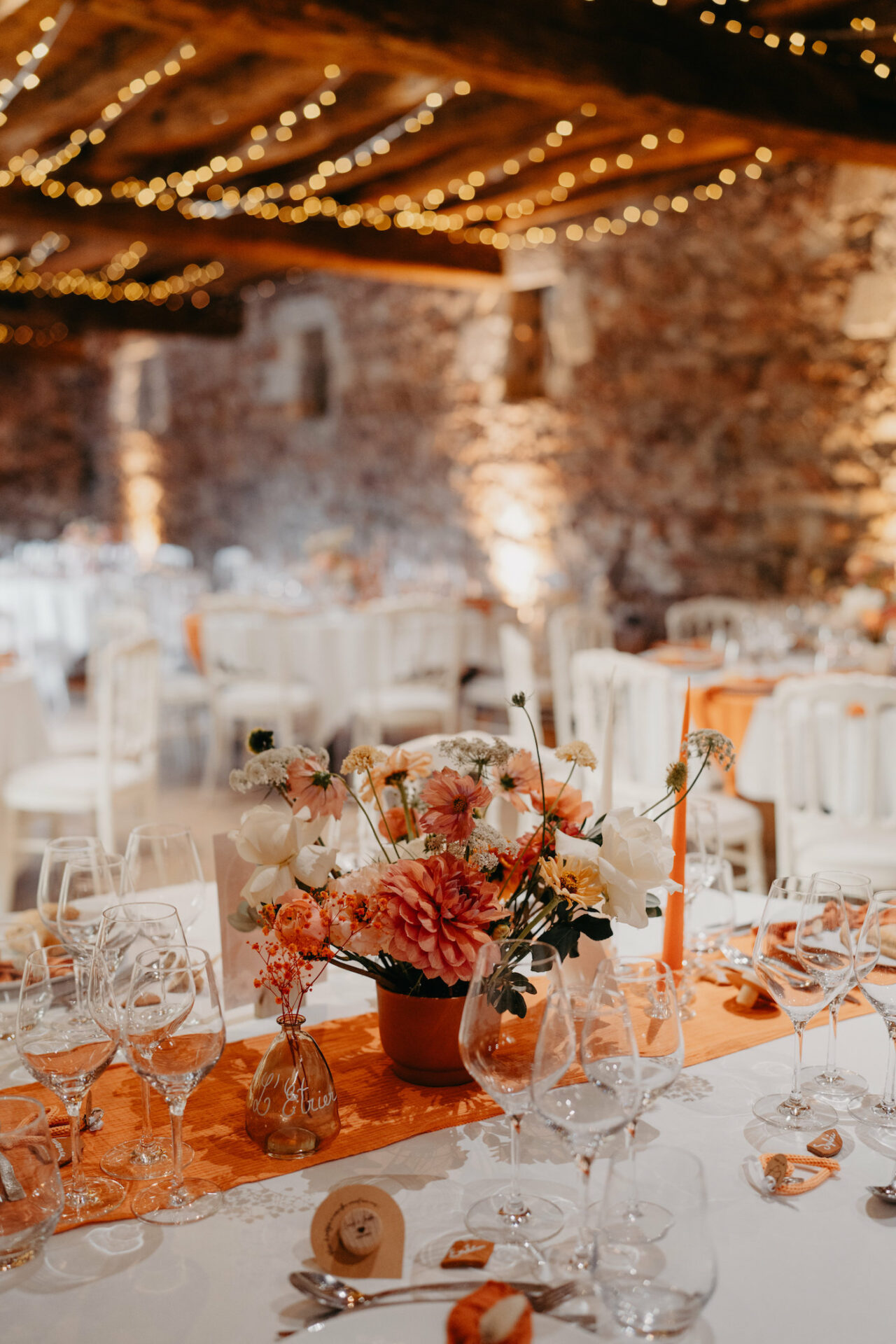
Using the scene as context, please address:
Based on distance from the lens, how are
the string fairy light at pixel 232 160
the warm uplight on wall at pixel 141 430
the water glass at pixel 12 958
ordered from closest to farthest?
the water glass at pixel 12 958
the string fairy light at pixel 232 160
the warm uplight on wall at pixel 141 430

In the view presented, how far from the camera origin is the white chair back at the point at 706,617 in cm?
549

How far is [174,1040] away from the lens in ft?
3.20

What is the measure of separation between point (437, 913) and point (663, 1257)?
348 mm

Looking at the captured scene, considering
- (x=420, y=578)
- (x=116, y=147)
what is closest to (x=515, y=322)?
(x=420, y=578)

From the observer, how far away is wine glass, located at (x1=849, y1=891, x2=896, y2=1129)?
111cm

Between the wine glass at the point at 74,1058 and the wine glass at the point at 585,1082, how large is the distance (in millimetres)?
383

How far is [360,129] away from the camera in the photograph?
5840 mm

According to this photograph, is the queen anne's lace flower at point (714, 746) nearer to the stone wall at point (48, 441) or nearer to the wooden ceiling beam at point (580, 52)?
the wooden ceiling beam at point (580, 52)

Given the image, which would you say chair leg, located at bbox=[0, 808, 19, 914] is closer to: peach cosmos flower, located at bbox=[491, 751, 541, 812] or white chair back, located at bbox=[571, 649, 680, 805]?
white chair back, located at bbox=[571, 649, 680, 805]

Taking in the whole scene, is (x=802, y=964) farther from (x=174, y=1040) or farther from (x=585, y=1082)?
(x=174, y=1040)

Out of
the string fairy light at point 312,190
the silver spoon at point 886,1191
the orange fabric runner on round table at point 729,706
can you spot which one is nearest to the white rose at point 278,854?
the silver spoon at point 886,1191

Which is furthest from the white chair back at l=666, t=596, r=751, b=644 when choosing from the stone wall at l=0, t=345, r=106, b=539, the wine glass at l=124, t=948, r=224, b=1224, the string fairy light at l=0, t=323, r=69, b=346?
the stone wall at l=0, t=345, r=106, b=539

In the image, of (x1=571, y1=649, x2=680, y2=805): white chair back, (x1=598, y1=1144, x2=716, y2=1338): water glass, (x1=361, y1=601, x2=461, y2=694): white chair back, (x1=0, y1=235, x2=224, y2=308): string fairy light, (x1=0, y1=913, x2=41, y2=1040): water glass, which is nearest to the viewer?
(x1=598, y1=1144, x2=716, y2=1338): water glass

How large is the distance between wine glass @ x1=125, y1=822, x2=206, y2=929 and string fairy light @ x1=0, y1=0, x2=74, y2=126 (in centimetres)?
332
